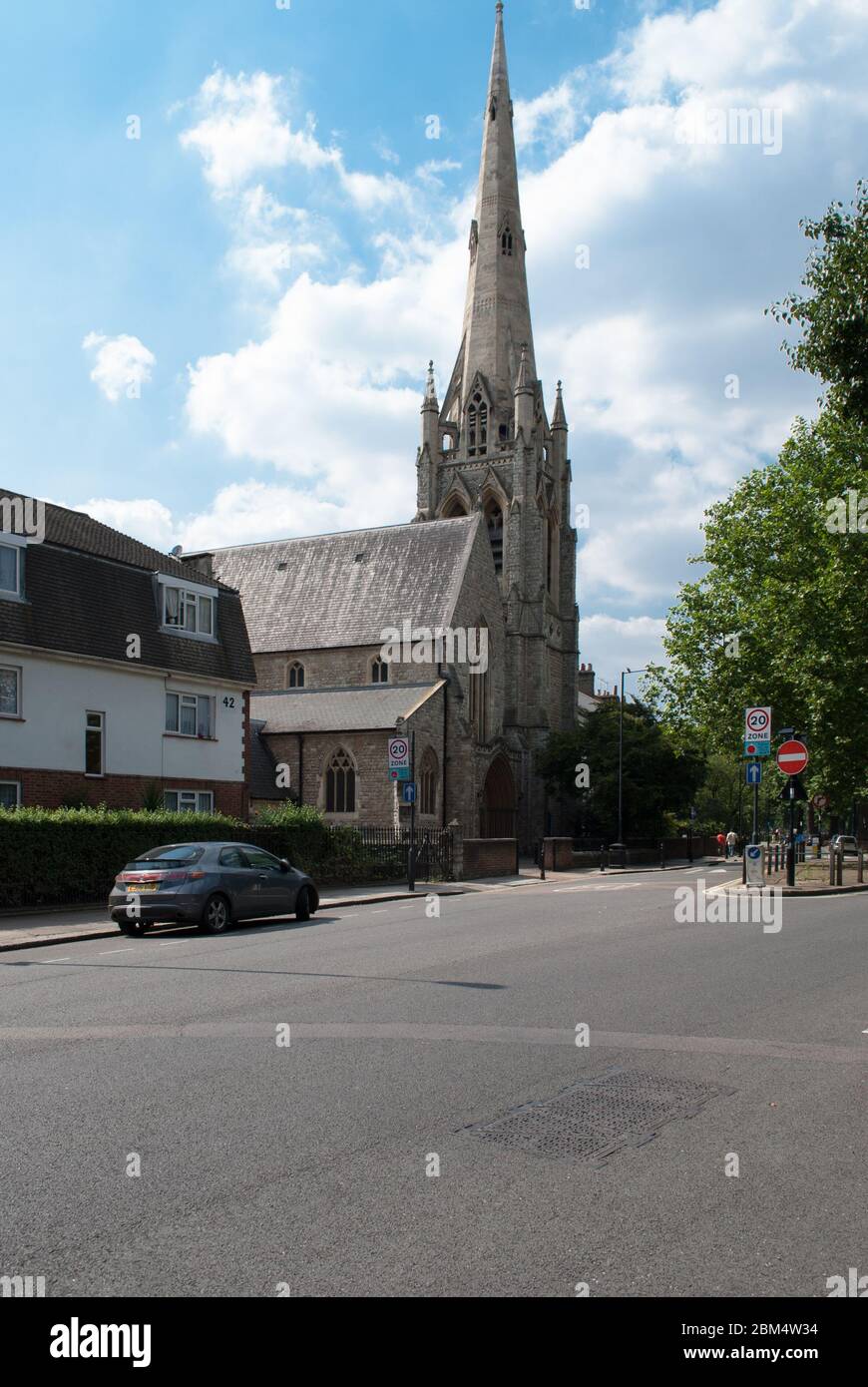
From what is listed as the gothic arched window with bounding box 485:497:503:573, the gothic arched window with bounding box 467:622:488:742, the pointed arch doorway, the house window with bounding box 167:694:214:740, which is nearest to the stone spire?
the gothic arched window with bounding box 485:497:503:573

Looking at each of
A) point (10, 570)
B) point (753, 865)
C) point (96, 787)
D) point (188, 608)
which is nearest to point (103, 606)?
point (10, 570)

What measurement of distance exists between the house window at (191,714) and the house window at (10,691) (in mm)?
5051

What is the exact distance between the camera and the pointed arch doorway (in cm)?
5412

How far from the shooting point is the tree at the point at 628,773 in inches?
2314

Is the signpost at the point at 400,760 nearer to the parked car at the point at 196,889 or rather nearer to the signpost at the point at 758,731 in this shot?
the signpost at the point at 758,731

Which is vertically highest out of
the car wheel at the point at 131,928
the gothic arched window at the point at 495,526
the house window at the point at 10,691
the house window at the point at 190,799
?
the gothic arched window at the point at 495,526

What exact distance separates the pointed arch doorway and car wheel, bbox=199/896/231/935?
35.5 metres

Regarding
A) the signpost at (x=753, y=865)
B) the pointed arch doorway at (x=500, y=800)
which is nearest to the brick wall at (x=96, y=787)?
the signpost at (x=753, y=865)

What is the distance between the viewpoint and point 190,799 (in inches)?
1235

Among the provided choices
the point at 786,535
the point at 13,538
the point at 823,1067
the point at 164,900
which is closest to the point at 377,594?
the point at 786,535

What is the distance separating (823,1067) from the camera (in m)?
7.68

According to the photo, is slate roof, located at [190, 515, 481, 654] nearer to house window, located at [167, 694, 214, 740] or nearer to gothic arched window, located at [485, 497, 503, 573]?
gothic arched window, located at [485, 497, 503, 573]

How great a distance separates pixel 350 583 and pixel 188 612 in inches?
984

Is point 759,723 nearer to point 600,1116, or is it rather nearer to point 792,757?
point 792,757
